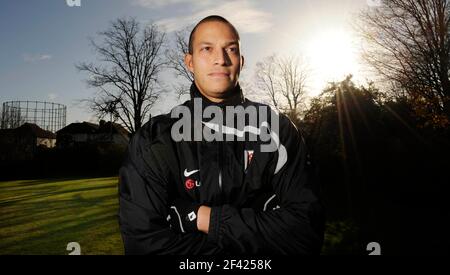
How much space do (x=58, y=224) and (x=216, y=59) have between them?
304 inches

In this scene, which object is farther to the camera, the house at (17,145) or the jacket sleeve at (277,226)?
the house at (17,145)

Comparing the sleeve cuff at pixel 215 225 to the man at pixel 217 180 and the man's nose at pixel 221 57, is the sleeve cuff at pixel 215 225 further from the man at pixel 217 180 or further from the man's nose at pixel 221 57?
the man's nose at pixel 221 57

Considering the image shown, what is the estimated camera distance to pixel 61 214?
31.8ft

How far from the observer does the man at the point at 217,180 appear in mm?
2139

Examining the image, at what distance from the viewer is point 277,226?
7.06ft

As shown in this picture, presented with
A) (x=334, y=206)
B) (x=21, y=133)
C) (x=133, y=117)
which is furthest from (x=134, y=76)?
(x=334, y=206)

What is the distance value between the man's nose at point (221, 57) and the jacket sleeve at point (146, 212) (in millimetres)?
701

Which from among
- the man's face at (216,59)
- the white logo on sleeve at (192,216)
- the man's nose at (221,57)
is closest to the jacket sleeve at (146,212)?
the white logo on sleeve at (192,216)

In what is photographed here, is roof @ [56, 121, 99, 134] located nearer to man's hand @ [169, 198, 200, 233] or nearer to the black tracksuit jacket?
the black tracksuit jacket

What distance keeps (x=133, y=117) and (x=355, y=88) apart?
1550 cm

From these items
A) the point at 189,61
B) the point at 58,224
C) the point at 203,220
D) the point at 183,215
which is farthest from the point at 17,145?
the point at 203,220

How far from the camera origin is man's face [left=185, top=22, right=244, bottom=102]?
2.33 meters

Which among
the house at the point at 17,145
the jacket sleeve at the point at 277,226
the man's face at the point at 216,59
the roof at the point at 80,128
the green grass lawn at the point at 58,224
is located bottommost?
the green grass lawn at the point at 58,224

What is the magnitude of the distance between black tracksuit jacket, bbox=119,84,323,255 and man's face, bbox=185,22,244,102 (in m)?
0.14
